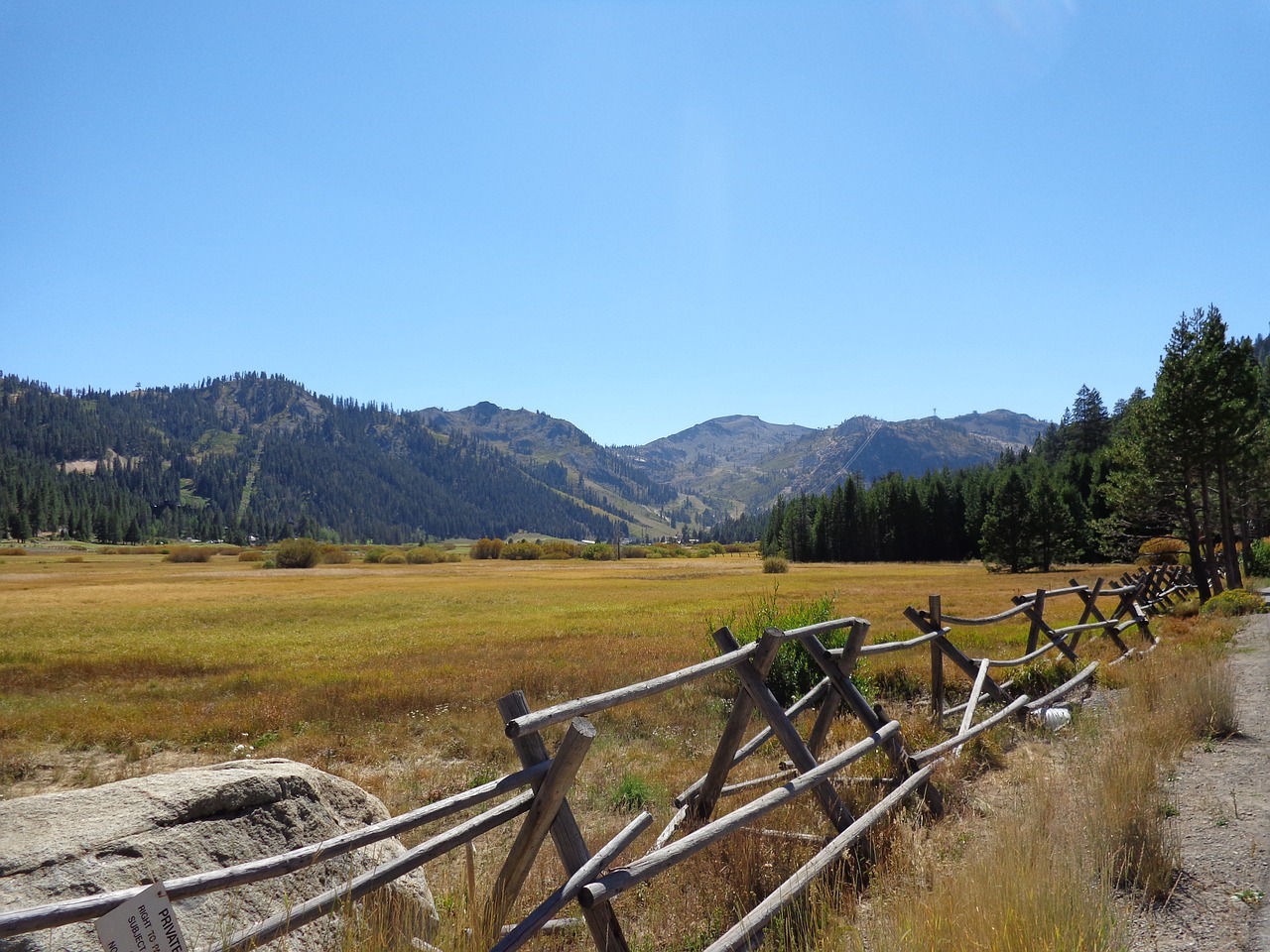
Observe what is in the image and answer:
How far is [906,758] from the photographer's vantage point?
7.74m

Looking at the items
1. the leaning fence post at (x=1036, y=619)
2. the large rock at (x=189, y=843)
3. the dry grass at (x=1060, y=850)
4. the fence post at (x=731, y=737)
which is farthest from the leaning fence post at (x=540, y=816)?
the leaning fence post at (x=1036, y=619)

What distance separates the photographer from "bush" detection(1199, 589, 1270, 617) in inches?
936

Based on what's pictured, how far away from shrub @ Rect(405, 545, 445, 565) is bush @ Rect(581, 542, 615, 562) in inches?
1208

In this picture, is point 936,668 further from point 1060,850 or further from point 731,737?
point 1060,850

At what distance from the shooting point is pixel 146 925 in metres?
2.40

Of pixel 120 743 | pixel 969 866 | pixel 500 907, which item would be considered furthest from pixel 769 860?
pixel 120 743

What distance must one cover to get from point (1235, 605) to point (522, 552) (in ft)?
405

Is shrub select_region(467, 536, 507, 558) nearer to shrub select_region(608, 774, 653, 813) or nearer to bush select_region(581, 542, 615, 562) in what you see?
bush select_region(581, 542, 615, 562)

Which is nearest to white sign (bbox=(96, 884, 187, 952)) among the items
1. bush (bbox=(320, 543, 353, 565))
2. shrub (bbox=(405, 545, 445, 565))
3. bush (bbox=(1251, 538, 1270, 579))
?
bush (bbox=(1251, 538, 1270, 579))

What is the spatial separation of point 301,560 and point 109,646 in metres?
75.8

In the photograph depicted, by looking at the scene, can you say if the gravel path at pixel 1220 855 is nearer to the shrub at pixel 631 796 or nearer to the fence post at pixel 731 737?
the fence post at pixel 731 737

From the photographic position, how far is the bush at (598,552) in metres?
144

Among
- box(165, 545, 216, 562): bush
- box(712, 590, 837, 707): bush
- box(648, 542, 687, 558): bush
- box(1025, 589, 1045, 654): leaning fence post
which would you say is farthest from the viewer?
box(648, 542, 687, 558): bush

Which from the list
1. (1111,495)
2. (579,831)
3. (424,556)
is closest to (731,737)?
(579,831)
